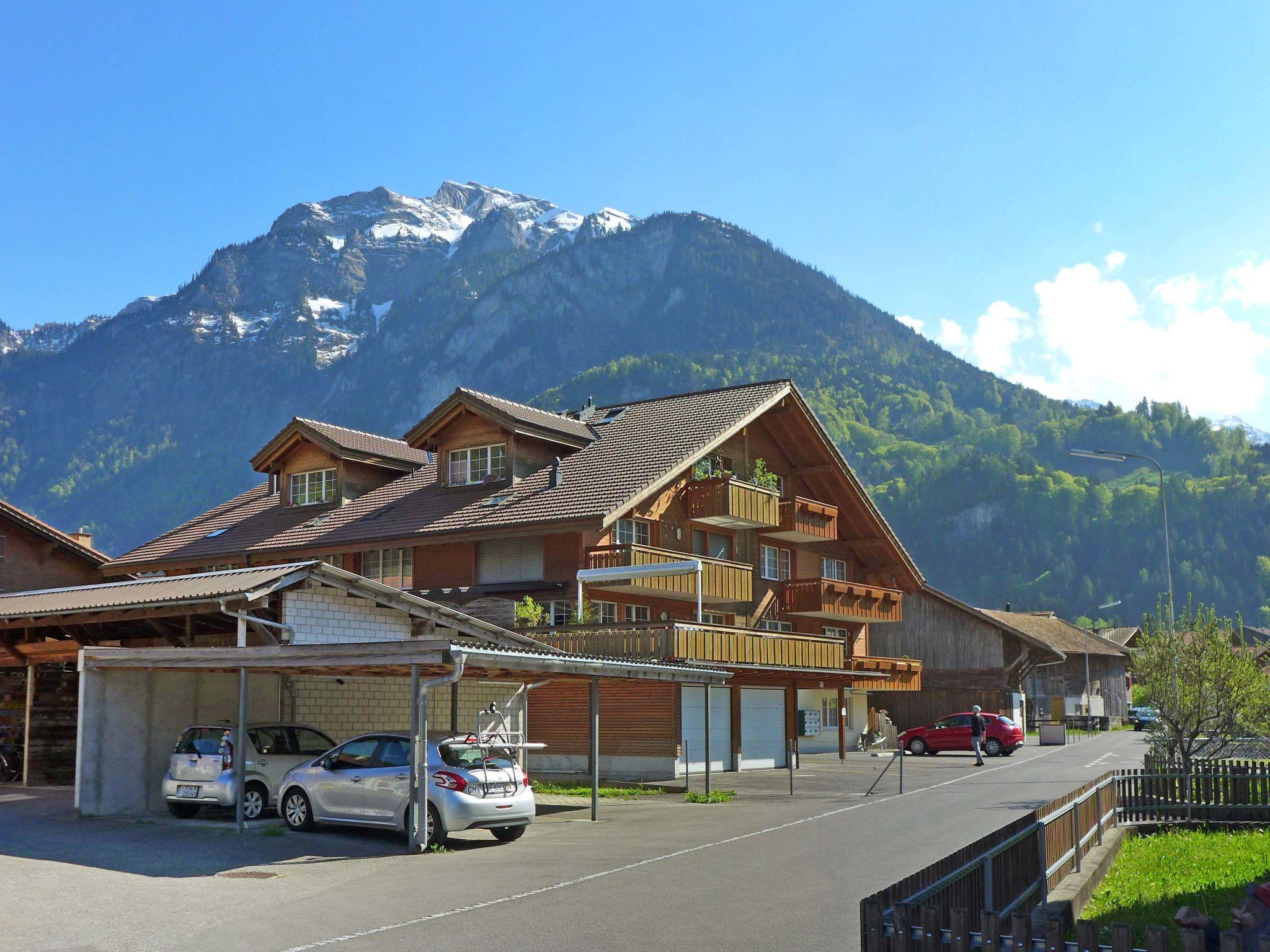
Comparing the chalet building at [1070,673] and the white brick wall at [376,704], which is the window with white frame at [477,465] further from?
the chalet building at [1070,673]

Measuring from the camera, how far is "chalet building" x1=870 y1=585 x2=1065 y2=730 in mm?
58375

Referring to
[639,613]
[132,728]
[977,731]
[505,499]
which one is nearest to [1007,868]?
[132,728]

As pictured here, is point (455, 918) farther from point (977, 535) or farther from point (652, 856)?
point (977, 535)

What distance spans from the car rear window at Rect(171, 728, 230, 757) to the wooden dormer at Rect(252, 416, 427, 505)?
22.5m

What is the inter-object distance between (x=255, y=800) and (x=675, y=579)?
60.2 feet

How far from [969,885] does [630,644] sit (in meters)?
22.0

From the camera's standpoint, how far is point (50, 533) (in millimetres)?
39031

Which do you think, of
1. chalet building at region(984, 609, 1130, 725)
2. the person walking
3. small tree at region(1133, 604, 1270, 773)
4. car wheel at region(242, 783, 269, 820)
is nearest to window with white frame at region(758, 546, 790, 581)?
the person walking

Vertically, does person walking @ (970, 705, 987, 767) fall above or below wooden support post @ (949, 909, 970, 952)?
below

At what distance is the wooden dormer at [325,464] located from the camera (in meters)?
43.1

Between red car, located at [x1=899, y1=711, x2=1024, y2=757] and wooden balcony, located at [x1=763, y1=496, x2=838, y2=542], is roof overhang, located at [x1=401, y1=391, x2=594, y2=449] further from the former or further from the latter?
red car, located at [x1=899, y1=711, x2=1024, y2=757]

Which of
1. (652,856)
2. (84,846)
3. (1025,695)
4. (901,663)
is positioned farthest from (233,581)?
(1025,695)

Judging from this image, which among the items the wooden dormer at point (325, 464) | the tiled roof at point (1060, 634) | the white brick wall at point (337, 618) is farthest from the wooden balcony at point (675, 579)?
the tiled roof at point (1060, 634)

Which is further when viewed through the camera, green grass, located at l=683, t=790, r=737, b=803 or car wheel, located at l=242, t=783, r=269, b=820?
green grass, located at l=683, t=790, r=737, b=803
